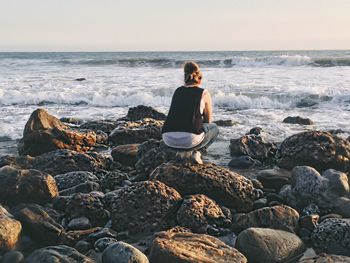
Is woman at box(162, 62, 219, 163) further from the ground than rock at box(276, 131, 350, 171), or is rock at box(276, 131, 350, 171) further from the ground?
woman at box(162, 62, 219, 163)

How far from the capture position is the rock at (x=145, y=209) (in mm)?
4555

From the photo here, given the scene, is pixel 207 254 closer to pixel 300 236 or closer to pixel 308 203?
pixel 300 236

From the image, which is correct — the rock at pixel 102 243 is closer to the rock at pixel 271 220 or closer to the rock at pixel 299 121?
the rock at pixel 271 220

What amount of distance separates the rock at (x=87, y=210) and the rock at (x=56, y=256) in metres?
0.97

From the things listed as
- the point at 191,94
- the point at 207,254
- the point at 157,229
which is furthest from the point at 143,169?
the point at 207,254

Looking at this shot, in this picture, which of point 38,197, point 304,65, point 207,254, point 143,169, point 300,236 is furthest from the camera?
point 304,65

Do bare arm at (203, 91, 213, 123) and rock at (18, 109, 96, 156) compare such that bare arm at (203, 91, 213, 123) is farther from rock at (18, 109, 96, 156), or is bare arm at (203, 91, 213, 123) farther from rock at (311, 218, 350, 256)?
rock at (18, 109, 96, 156)

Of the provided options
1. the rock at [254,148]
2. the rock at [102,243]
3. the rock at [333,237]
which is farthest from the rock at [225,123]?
the rock at [102,243]

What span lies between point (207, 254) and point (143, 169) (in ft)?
8.92

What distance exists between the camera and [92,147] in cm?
848

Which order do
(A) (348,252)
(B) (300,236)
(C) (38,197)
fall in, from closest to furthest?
(A) (348,252)
(B) (300,236)
(C) (38,197)

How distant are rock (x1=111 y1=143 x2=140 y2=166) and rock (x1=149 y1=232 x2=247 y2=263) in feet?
10.7

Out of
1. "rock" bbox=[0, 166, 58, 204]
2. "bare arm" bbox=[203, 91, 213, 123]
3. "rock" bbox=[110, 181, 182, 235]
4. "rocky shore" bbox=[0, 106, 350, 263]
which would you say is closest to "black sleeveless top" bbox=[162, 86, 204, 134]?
"bare arm" bbox=[203, 91, 213, 123]

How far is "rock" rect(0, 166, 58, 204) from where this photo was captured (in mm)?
4938
